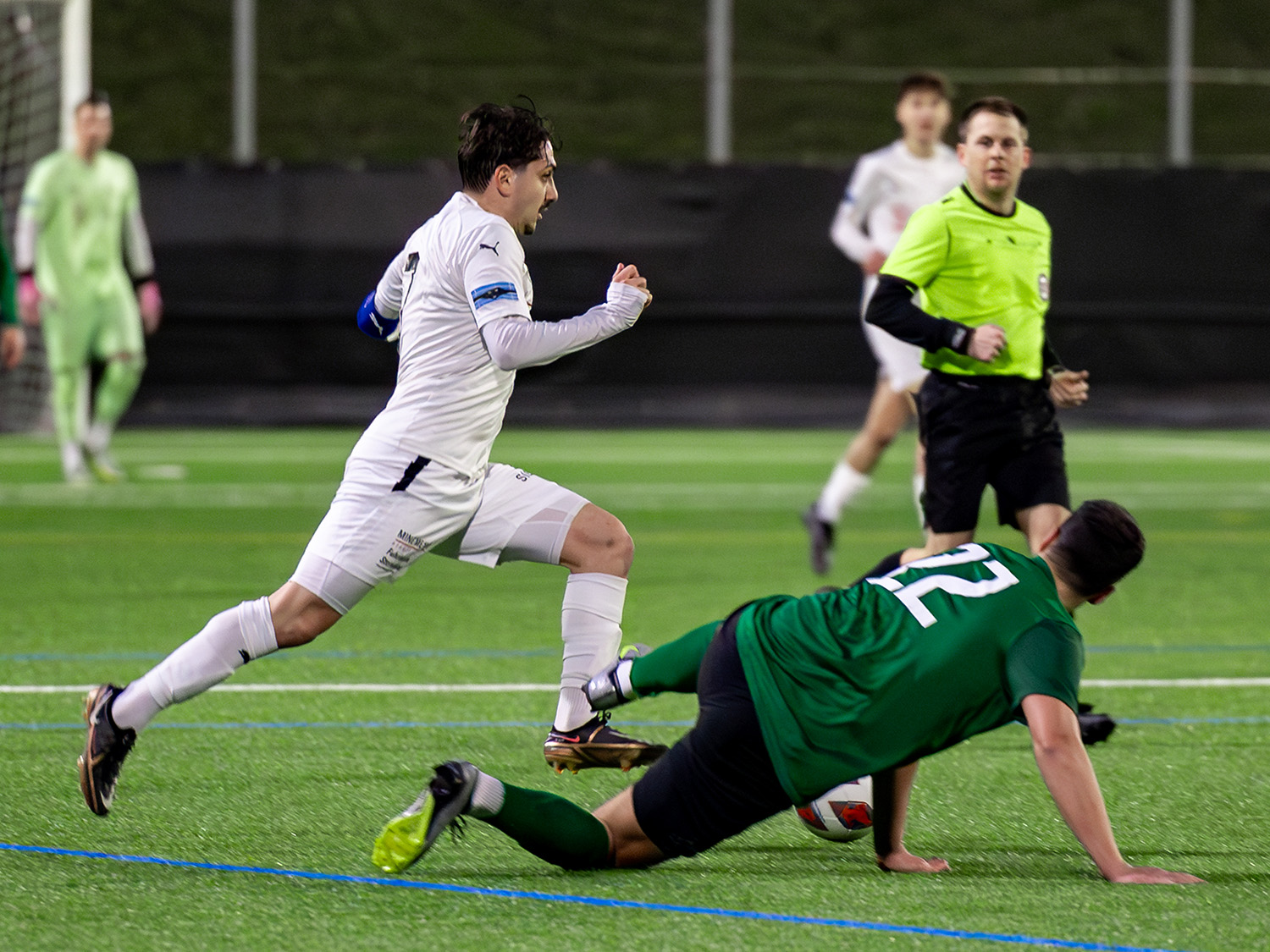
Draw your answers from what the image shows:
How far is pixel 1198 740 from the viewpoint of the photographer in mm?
6016

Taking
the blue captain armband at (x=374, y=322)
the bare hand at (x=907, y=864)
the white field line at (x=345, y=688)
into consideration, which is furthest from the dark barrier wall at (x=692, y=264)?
the bare hand at (x=907, y=864)

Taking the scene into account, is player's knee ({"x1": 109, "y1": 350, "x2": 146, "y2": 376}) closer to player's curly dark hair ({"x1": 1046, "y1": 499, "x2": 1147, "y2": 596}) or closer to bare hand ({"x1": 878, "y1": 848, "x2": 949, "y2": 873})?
bare hand ({"x1": 878, "y1": 848, "x2": 949, "y2": 873})

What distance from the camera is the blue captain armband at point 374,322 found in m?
5.56

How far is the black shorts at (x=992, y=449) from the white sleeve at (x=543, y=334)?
1883mm

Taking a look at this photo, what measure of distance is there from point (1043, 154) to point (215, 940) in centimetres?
2567

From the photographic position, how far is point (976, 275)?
6.61 m

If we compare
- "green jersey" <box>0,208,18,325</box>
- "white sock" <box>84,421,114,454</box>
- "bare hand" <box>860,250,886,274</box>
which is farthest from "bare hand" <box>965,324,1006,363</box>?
"white sock" <box>84,421,114,454</box>

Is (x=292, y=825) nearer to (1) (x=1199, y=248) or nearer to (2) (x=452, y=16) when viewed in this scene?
(1) (x=1199, y=248)

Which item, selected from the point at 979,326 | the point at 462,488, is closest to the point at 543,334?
the point at 462,488

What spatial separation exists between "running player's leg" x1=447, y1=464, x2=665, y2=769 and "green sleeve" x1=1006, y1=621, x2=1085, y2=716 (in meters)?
1.27

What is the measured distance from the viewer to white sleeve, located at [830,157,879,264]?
1020cm

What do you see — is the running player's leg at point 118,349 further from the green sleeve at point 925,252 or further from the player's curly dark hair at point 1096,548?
the player's curly dark hair at point 1096,548

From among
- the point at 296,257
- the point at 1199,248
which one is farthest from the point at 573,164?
the point at 1199,248

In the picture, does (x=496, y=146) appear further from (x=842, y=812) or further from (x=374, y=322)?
(x=842, y=812)
